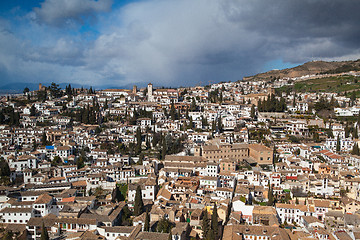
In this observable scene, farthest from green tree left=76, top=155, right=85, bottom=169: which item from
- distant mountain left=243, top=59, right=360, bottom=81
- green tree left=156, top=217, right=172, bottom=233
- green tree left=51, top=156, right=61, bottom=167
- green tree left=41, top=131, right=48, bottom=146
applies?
distant mountain left=243, top=59, right=360, bottom=81

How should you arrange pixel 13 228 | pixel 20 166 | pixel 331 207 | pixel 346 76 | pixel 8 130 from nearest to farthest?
pixel 13 228, pixel 331 207, pixel 20 166, pixel 8 130, pixel 346 76

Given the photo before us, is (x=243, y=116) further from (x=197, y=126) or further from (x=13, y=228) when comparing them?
(x=13, y=228)

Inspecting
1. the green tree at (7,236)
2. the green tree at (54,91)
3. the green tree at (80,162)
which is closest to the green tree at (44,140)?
the green tree at (80,162)

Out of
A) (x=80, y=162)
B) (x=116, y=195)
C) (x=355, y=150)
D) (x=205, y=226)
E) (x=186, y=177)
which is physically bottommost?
(x=205, y=226)

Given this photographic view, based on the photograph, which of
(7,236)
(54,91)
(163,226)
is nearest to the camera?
(7,236)

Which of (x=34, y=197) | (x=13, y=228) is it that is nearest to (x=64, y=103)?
(x=34, y=197)

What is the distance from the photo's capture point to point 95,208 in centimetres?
2703

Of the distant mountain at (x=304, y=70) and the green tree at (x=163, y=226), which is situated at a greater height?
the distant mountain at (x=304, y=70)

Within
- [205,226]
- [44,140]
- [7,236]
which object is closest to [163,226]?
[205,226]

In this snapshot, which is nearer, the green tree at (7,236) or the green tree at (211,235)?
the green tree at (211,235)

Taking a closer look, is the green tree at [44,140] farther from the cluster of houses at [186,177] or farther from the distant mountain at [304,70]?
the distant mountain at [304,70]

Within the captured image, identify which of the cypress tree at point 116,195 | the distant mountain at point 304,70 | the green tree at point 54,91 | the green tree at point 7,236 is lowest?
the green tree at point 7,236

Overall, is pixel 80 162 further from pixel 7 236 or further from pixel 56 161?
pixel 7 236

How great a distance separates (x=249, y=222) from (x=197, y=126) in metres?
22.2
